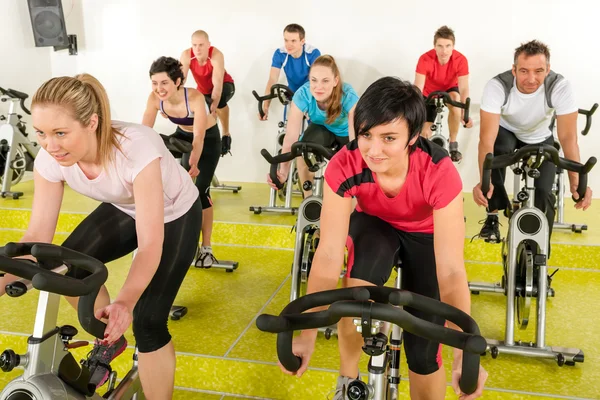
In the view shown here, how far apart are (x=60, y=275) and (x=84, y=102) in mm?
538

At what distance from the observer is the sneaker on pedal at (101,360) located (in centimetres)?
179

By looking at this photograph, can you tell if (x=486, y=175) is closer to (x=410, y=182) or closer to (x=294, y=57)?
(x=410, y=182)

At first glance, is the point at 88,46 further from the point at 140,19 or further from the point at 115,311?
the point at 115,311

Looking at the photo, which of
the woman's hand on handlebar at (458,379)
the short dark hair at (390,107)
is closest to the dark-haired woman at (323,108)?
the short dark hair at (390,107)

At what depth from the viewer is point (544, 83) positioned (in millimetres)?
3211

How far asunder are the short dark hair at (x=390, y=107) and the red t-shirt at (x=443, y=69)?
4.22m

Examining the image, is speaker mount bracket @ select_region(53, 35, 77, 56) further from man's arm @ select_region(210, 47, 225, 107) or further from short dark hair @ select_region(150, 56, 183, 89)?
short dark hair @ select_region(150, 56, 183, 89)

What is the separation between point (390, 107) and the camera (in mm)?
1613

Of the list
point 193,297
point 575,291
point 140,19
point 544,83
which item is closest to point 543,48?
point 544,83

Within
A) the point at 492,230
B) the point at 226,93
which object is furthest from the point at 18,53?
the point at 492,230

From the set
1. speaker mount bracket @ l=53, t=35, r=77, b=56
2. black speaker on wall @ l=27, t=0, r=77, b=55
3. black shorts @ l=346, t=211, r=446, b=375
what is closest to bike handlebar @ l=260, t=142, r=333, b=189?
black shorts @ l=346, t=211, r=446, b=375

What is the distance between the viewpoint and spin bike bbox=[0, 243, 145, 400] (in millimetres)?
1425

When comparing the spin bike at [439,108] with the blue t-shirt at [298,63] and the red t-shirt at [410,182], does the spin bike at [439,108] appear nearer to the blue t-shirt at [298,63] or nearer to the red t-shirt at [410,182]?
the blue t-shirt at [298,63]

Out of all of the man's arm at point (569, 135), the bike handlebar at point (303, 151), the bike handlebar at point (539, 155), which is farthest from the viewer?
the man's arm at point (569, 135)
